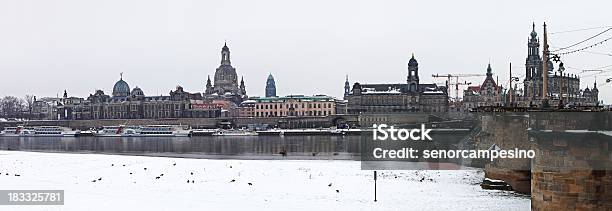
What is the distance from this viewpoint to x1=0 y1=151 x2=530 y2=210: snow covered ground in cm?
1889

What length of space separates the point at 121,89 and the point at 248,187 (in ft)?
494

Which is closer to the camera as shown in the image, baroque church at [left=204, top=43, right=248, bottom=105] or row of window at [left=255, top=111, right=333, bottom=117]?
row of window at [left=255, top=111, right=333, bottom=117]

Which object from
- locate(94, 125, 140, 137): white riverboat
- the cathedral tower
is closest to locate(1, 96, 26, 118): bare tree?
the cathedral tower

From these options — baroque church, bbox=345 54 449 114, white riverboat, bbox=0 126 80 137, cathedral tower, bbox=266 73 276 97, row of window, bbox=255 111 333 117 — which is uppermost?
cathedral tower, bbox=266 73 276 97

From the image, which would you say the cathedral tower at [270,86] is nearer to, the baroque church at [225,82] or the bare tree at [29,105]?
the baroque church at [225,82]

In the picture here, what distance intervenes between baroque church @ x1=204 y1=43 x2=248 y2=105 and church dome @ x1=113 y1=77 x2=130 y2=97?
1920 centimetres

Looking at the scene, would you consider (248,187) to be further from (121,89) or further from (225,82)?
(225,82)

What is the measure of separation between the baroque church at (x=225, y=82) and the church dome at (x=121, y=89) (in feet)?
63.0

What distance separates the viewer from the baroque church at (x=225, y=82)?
175500 millimetres

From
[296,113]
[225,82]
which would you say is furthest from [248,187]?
[225,82]

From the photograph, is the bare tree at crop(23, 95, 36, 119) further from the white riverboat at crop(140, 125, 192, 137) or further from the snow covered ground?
the snow covered ground

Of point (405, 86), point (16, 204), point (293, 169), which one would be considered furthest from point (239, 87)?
point (16, 204)

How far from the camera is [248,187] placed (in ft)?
75.6

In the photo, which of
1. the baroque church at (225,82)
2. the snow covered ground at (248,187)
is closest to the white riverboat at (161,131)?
the baroque church at (225,82)
